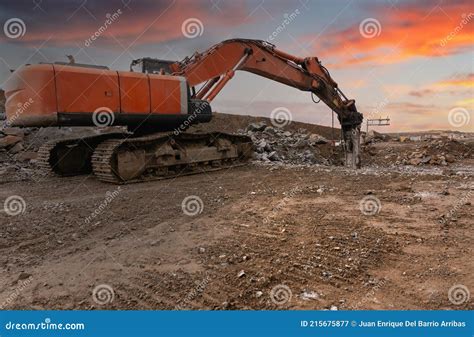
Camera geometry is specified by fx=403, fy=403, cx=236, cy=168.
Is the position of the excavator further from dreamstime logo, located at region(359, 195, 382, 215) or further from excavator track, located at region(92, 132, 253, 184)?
dreamstime logo, located at region(359, 195, 382, 215)

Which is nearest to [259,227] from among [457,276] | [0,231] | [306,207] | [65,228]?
[306,207]

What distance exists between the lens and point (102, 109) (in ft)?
28.3

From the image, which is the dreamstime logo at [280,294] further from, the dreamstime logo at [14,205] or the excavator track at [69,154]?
the excavator track at [69,154]

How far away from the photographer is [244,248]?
4387 millimetres

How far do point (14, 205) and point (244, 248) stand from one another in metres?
4.67

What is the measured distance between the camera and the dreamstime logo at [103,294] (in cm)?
339

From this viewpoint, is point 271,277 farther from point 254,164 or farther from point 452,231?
point 254,164

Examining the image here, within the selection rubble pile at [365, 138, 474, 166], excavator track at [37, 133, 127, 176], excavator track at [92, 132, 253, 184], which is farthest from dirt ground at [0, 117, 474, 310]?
rubble pile at [365, 138, 474, 166]

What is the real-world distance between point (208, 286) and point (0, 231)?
345 centimetres
